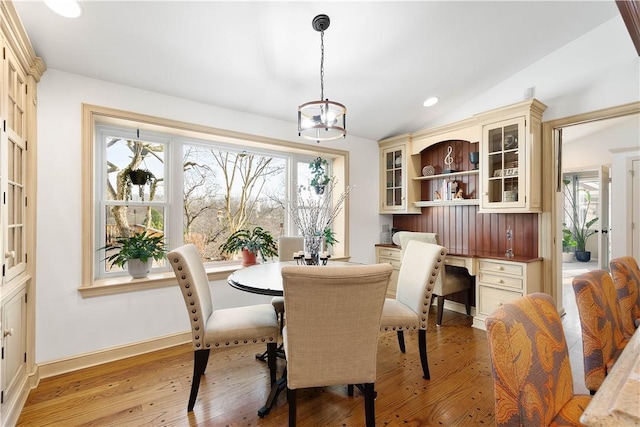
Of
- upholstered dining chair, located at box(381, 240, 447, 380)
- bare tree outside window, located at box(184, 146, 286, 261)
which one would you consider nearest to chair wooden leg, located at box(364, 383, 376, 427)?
upholstered dining chair, located at box(381, 240, 447, 380)

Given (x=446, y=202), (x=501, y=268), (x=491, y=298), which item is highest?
(x=446, y=202)

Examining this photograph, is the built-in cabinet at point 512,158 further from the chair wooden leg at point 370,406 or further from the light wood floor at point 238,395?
the chair wooden leg at point 370,406

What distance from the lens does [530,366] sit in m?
0.89

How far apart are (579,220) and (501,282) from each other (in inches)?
241

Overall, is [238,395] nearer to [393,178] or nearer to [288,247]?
[288,247]

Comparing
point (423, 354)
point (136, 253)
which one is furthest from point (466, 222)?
point (136, 253)

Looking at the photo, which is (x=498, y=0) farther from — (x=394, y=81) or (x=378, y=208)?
(x=378, y=208)

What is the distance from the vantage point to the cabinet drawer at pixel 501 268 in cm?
299

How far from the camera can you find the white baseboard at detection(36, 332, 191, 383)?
7.46 feet

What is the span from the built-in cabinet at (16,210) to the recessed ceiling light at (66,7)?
0.23 m

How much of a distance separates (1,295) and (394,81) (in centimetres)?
347

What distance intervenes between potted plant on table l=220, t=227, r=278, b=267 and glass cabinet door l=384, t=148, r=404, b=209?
76.4 inches

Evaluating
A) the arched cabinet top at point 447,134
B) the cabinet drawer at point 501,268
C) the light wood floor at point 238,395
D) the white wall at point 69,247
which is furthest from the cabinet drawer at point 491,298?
the white wall at point 69,247

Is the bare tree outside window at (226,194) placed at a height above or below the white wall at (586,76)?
below
